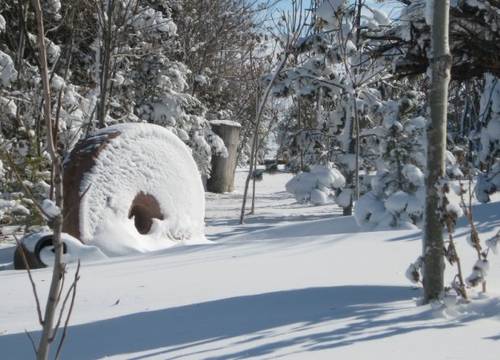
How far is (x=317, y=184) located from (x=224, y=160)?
30.4 feet

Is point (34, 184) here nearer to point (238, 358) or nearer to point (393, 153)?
point (393, 153)

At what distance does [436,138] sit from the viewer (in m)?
3.70

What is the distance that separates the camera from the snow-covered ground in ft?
9.62

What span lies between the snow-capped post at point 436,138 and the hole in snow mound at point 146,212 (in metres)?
4.58

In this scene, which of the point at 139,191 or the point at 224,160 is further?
the point at 224,160

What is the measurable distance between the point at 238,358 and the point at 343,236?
376 cm

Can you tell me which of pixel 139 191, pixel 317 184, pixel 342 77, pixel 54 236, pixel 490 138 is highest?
pixel 342 77

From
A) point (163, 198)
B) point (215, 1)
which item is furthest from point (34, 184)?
point (215, 1)

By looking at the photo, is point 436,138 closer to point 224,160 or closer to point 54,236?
point 54,236

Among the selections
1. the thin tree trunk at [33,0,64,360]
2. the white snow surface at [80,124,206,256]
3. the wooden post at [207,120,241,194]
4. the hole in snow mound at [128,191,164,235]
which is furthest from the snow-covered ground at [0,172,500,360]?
the wooden post at [207,120,241,194]

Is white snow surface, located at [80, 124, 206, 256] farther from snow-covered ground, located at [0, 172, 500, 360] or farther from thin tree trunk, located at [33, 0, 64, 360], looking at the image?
thin tree trunk, located at [33, 0, 64, 360]

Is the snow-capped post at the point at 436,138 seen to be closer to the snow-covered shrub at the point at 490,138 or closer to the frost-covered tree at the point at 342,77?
the snow-covered shrub at the point at 490,138

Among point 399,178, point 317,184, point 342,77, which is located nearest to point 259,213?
point 317,184

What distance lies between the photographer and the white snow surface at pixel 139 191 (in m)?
7.00
